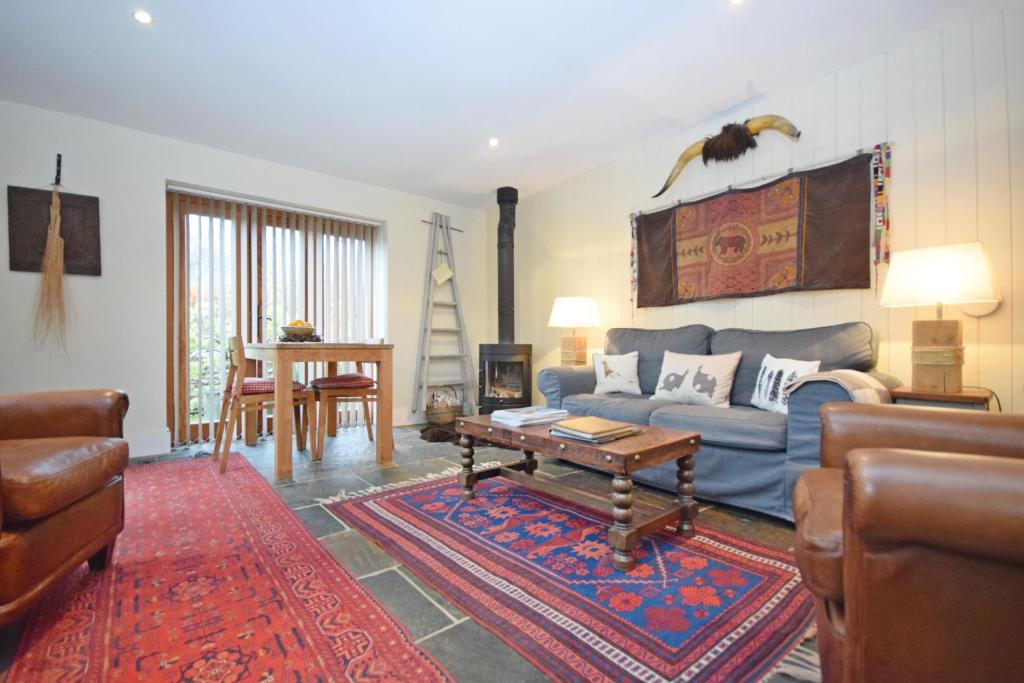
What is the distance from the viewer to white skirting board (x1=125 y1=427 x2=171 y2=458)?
→ 339cm

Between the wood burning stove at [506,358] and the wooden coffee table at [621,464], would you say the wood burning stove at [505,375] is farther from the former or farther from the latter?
the wooden coffee table at [621,464]

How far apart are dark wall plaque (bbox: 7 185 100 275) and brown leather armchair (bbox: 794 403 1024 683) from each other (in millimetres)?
4484

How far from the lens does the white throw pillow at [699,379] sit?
2.76m

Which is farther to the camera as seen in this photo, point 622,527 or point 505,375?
point 505,375

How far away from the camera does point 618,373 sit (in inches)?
133

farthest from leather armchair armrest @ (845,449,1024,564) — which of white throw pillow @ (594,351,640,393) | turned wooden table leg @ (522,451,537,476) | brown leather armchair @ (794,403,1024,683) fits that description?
white throw pillow @ (594,351,640,393)

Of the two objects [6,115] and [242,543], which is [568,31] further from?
[6,115]

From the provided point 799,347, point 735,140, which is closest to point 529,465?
point 799,347

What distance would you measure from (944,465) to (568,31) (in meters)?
2.55

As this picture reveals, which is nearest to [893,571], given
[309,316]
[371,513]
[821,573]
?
[821,573]

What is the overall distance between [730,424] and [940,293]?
1052mm

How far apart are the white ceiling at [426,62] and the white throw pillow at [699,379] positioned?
5.75 feet

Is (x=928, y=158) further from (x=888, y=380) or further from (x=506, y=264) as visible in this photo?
(x=506, y=264)

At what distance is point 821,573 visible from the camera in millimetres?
868
